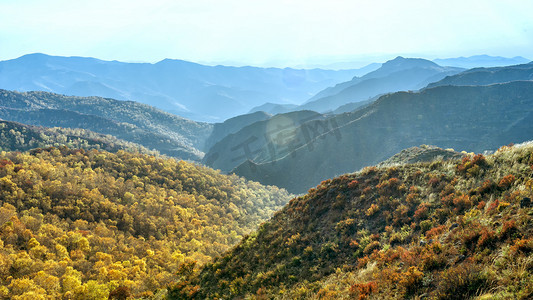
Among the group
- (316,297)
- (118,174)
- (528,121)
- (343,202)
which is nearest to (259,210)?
(118,174)

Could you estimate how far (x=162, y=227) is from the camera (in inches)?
2874

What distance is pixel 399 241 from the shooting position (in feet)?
49.5

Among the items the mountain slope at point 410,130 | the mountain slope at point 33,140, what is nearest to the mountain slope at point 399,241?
the mountain slope at point 410,130

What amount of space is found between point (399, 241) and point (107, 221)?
73920 mm

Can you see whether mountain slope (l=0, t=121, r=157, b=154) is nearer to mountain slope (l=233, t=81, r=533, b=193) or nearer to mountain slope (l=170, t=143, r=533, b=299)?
mountain slope (l=233, t=81, r=533, b=193)

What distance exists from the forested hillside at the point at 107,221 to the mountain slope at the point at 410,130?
33.9 m

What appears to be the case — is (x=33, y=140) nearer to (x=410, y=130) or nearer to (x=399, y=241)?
(x=399, y=241)

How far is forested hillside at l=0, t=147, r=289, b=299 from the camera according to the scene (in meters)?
39.5

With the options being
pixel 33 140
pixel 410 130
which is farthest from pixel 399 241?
pixel 33 140

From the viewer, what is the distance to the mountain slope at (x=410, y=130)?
437 ft

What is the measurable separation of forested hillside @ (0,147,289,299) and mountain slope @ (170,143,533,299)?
11.3 m

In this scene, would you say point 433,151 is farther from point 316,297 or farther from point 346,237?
point 316,297

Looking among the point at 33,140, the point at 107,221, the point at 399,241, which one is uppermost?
the point at 33,140

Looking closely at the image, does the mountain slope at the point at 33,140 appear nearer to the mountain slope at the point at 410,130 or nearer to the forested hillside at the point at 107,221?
the forested hillside at the point at 107,221
